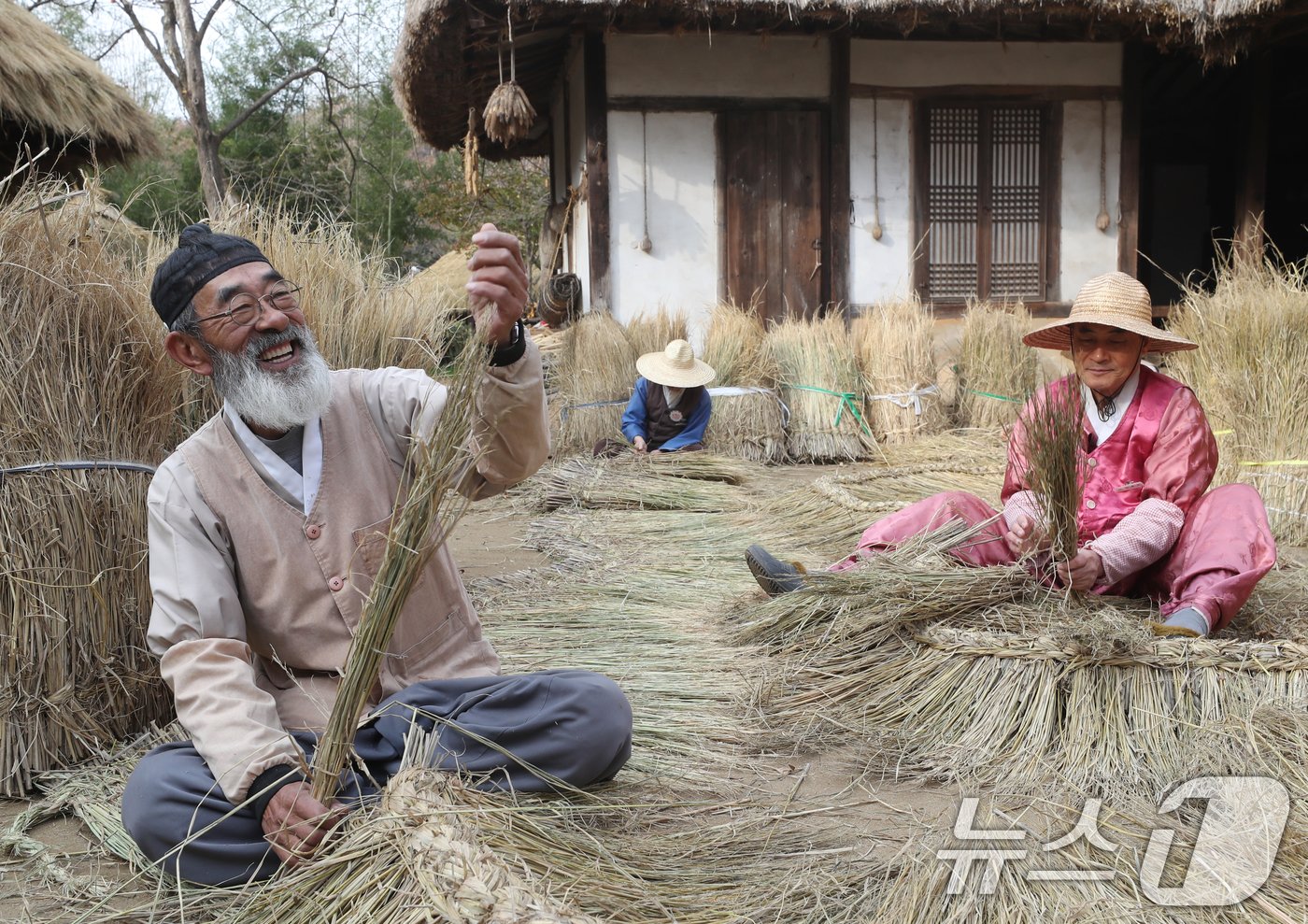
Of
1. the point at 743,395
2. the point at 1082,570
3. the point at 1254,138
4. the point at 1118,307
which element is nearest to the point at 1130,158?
the point at 1254,138

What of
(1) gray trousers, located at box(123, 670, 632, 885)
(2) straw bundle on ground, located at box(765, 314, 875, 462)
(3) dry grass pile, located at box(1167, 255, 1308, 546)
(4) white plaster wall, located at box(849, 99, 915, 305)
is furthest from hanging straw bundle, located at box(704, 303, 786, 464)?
(1) gray trousers, located at box(123, 670, 632, 885)

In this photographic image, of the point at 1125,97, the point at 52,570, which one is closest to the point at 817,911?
the point at 52,570

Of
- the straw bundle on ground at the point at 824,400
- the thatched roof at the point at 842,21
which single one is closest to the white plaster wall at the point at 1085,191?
the thatched roof at the point at 842,21

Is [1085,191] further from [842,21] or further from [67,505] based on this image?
[67,505]

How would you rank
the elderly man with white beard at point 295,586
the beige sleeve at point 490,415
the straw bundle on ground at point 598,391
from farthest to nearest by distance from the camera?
1. the straw bundle on ground at point 598,391
2. the beige sleeve at point 490,415
3. the elderly man with white beard at point 295,586

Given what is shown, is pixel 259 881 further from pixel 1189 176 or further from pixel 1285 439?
pixel 1189 176

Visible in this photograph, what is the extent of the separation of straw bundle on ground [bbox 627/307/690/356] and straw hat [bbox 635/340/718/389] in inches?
17.4

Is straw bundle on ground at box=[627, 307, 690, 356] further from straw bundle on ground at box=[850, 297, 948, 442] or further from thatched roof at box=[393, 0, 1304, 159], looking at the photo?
thatched roof at box=[393, 0, 1304, 159]

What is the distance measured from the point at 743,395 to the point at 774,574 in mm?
3812

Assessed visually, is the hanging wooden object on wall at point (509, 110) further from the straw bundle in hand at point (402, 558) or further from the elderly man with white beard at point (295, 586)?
the straw bundle in hand at point (402, 558)

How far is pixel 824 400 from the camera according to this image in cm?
716

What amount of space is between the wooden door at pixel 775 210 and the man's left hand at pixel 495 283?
642cm

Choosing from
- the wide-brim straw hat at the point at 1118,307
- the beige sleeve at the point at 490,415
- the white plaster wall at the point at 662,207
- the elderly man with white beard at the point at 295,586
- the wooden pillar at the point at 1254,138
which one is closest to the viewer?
the elderly man with white beard at the point at 295,586

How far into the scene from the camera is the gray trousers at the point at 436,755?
1.82 meters
